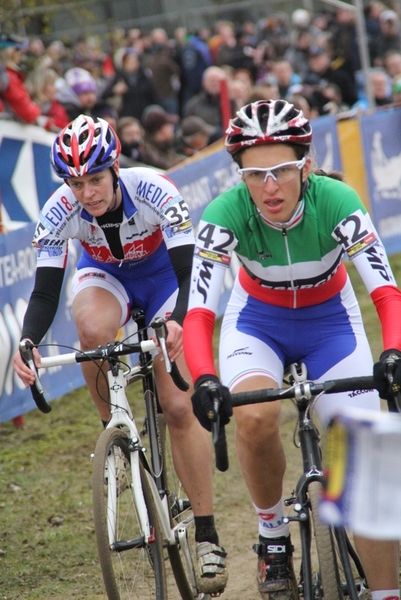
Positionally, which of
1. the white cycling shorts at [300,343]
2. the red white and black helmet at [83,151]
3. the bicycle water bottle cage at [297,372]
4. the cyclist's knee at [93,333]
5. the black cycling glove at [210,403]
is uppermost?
the red white and black helmet at [83,151]

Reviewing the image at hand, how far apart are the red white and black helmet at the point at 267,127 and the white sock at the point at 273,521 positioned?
62.9 inches

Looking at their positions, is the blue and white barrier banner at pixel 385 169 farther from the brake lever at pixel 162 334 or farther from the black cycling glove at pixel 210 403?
the black cycling glove at pixel 210 403

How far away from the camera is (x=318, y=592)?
11.7 ft

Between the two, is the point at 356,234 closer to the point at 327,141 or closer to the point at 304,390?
the point at 304,390

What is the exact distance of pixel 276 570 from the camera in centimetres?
396

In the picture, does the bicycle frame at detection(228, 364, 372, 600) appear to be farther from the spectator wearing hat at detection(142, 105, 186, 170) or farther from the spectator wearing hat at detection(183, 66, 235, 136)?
the spectator wearing hat at detection(183, 66, 235, 136)

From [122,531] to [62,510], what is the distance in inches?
84.6

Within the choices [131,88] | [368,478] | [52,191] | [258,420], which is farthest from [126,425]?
[131,88]

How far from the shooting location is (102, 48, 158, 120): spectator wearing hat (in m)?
13.6

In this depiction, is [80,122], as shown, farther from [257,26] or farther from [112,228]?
[257,26]

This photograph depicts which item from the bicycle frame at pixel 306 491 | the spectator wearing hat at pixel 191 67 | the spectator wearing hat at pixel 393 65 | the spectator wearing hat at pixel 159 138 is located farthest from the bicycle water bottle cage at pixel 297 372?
the spectator wearing hat at pixel 393 65

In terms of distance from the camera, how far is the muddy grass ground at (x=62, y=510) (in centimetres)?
505

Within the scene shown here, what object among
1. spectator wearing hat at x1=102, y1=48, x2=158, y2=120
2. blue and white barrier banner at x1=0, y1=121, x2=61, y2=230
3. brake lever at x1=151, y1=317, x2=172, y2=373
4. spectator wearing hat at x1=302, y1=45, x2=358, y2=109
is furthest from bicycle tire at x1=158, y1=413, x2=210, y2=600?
spectator wearing hat at x1=302, y1=45, x2=358, y2=109

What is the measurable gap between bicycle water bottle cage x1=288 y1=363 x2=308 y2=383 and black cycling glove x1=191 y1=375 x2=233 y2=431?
0.72 meters
